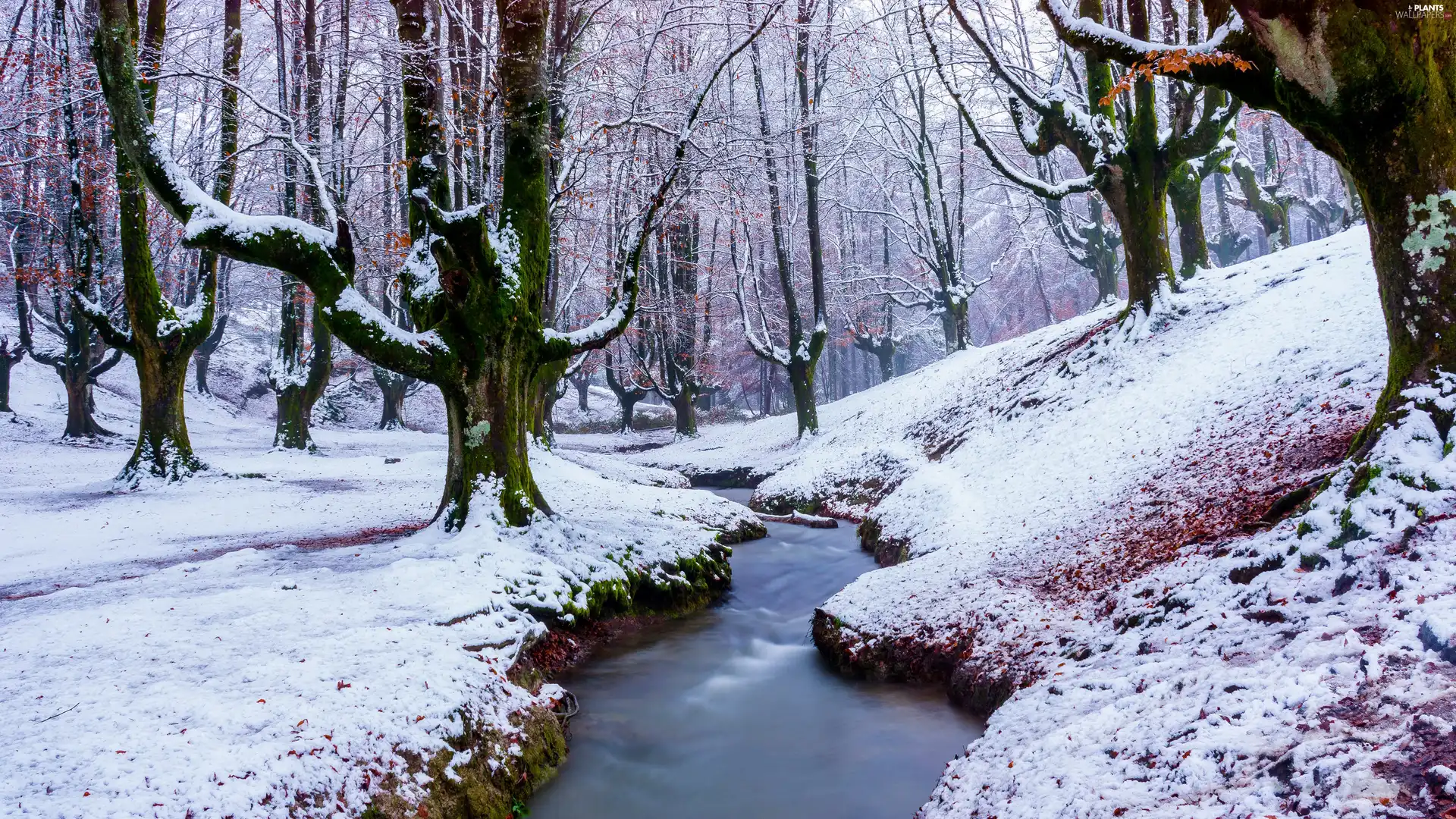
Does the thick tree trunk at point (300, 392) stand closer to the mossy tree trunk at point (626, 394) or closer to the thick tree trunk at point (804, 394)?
the thick tree trunk at point (804, 394)

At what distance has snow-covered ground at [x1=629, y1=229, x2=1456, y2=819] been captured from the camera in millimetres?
3182

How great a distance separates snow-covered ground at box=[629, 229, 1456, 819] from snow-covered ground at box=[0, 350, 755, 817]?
9.94 feet

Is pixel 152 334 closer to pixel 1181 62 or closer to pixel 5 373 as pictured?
pixel 1181 62

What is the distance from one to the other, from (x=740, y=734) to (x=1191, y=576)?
3.68 m

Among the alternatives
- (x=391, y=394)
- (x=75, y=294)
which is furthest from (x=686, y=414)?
(x=75, y=294)

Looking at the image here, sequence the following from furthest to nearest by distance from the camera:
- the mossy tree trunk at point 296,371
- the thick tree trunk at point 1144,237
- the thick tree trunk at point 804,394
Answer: the thick tree trunk at point 804,394, the mossy tree trunk at point 296,371, the thick tree trunk at point 1144,237

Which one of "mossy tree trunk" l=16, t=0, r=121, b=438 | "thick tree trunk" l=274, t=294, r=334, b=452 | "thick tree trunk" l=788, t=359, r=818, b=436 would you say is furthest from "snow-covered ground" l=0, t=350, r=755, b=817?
"thick tree trunk" l=788, t=359, r=818, b=436

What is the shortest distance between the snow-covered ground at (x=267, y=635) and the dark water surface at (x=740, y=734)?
0.65 meters

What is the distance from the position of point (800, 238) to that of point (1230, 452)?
2544 centimetres

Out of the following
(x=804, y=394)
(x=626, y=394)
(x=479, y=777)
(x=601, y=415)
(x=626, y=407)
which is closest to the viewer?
(x=479, y=777)

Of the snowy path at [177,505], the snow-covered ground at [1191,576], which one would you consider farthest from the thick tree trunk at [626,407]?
the snow-covered ground at [1191,576]

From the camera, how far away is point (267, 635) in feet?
17.0

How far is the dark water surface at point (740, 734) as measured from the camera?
5230 mm

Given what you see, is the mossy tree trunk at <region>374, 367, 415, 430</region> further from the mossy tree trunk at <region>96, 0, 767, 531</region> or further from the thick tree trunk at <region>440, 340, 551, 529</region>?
the thick tree trunk at <region>440, 340, 551, 529</region>
